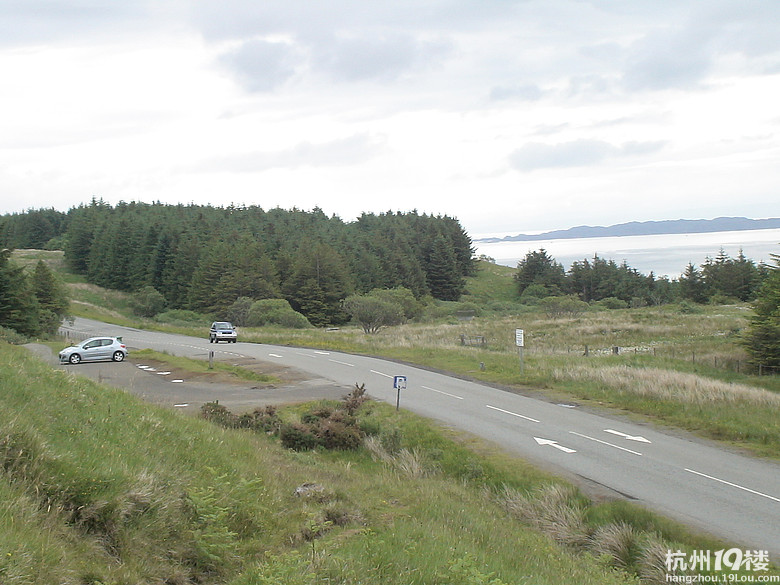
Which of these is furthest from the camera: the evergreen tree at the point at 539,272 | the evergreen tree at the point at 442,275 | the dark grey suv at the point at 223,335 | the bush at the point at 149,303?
the evergreen tree at the point at 539,272

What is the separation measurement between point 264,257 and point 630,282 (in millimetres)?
68572

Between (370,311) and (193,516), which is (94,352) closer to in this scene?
(193,516)

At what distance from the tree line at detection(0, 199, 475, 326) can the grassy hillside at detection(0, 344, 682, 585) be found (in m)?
81.2

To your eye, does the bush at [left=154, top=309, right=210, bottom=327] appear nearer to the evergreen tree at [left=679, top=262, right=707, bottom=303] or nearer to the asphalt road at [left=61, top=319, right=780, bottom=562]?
the asphalt road at [left=61, top=319, right=780, bottom=562]

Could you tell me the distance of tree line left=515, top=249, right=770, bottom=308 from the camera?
97.3 meters

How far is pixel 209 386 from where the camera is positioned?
25281 mm

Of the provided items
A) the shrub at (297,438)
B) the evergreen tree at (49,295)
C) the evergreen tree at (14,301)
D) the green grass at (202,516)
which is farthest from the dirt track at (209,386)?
the evergreen tree at (49,295)

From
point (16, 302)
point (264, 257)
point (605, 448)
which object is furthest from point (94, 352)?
point (264, 257)

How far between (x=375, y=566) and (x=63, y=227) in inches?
8351

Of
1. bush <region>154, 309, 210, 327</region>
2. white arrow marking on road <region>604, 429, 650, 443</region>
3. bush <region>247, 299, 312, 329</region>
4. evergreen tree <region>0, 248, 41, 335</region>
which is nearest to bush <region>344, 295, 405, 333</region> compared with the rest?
bush <region>247, 299, 312, 329</region>

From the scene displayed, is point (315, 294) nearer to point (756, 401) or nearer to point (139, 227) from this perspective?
point (139, 227)

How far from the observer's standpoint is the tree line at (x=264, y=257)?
94375mm

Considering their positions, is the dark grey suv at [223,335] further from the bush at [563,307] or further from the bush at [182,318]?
the bush at [563,307]

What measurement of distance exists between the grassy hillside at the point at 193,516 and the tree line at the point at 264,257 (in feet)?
266
